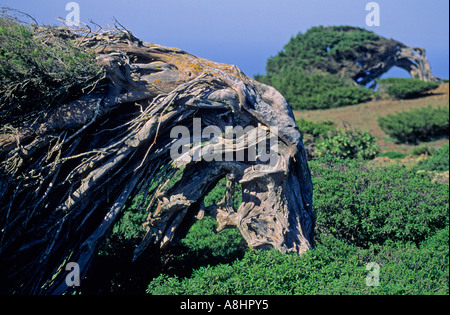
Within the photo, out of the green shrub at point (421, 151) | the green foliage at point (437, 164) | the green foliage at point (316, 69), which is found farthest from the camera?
the green foliage at point (316, 69)

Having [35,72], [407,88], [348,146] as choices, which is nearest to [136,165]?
[35,72]

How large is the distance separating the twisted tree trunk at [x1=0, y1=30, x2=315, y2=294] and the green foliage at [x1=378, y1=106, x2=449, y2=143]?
63.1ft

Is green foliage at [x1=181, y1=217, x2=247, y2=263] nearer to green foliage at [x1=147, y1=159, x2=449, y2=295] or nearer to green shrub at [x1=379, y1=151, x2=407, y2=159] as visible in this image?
green foliage at [x1=147, y1=159, x2=449, y2=295]

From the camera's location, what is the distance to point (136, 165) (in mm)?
5945

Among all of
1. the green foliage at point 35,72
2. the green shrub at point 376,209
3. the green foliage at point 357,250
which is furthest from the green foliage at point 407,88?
the green foliage at point 35,72

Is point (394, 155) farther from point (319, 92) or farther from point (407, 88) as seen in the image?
point (319, 92)

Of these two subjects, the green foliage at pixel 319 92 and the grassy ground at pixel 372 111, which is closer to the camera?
the grassy ground at pixel 372 111

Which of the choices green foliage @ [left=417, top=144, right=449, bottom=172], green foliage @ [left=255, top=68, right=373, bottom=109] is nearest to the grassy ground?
green foliage @ [left=255, top=68, right=373, bottom=109]

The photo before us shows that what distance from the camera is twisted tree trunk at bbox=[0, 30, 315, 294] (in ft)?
17.6

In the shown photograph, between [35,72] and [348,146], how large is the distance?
15721 millimetres

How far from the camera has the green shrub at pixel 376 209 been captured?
7746 mm

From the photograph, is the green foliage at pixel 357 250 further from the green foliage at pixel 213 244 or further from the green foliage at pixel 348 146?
the green foliage at pixel 348 146

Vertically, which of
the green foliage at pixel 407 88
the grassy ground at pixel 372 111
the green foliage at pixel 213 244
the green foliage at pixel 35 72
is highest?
the green foliage at pixel 407 88

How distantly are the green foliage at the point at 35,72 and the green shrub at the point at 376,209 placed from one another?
4913 mm
